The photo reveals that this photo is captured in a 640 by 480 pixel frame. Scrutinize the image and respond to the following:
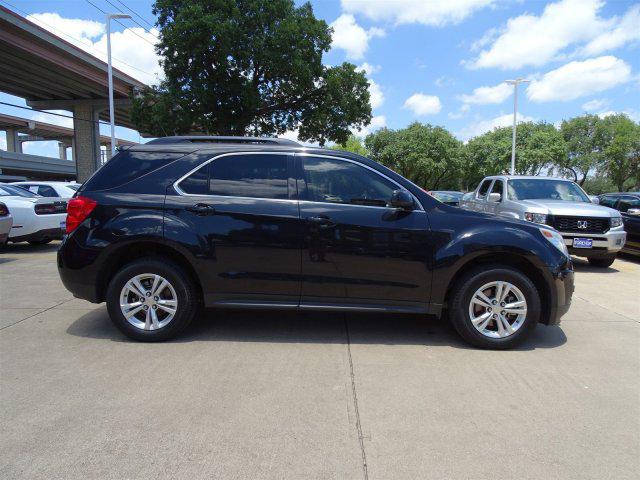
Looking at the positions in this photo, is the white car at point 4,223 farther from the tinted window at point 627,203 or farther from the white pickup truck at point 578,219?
the tinted window at point 627,203

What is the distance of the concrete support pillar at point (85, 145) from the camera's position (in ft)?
113

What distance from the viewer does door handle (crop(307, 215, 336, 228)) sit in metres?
4.18

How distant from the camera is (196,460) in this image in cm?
254

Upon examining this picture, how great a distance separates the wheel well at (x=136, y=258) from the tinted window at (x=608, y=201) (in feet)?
37.1

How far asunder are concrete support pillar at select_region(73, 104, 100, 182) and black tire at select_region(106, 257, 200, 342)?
1329 inches

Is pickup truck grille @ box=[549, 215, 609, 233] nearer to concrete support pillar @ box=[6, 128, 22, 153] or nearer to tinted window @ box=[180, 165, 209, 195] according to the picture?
tinted window @ box=[180, 165, 209, 195]

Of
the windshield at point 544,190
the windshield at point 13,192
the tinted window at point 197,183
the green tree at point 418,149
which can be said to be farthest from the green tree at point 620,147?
the tinted window at point 197,183

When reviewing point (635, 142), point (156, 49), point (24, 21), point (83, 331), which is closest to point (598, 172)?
point (635, 142)

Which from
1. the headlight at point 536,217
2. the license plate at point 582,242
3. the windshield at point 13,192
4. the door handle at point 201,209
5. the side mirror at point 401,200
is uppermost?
the windshield at point 13,192

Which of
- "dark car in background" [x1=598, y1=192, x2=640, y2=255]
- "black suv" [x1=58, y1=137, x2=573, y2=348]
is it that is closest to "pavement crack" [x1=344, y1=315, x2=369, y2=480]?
"black suv" [x1=58, y1=137, x2=573, y2=348]

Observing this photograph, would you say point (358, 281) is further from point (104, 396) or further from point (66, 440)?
point (66, 440)

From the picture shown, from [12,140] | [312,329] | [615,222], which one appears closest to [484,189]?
[615,222]

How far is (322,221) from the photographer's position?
4188mm

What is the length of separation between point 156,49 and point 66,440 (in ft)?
70.1
